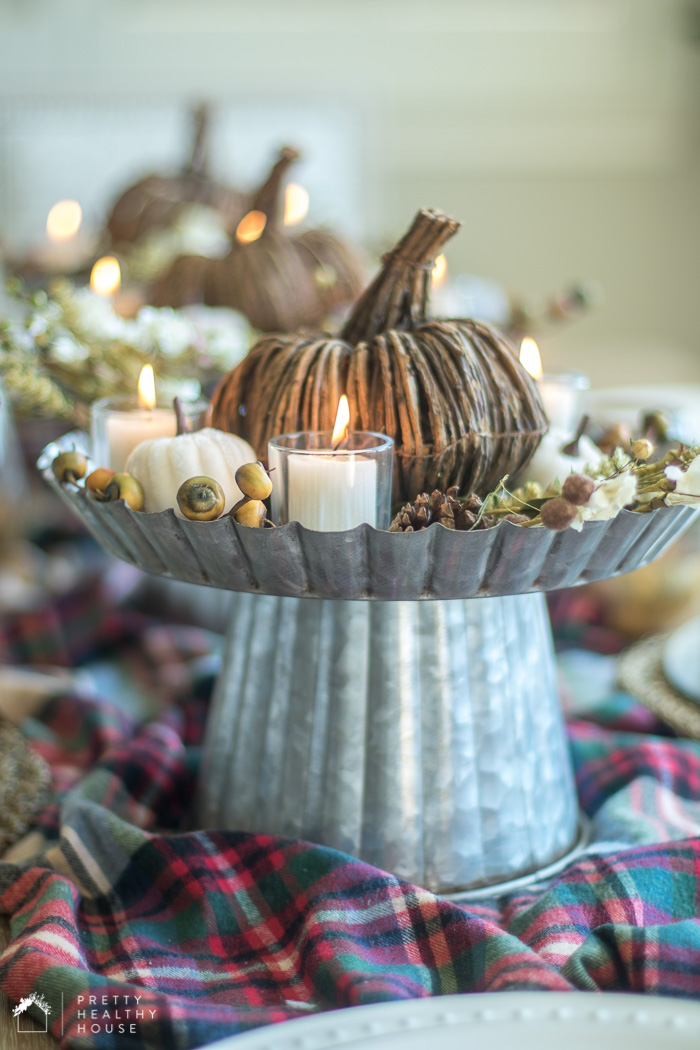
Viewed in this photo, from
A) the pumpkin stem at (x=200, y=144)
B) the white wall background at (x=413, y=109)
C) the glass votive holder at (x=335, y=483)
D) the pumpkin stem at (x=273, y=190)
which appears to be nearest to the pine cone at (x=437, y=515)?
the glass votive holder at (x=335, y=483)

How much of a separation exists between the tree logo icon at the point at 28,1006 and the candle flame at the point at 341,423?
0.28m

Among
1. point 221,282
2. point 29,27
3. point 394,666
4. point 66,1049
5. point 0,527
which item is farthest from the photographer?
point 29,27

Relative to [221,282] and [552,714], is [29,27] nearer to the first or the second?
[221,282]

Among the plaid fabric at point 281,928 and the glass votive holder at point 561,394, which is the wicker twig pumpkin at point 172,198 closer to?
the glass votive holder at point 561,394

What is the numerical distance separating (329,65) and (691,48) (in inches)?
42.6

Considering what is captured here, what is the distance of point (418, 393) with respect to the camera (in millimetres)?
491

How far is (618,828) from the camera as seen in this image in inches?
22.6

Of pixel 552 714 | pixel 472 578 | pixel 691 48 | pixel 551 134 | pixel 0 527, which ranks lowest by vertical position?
pixel 0 527

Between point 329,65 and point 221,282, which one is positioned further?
point 329,65

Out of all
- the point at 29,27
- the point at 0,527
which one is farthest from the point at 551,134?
the point at 0,527

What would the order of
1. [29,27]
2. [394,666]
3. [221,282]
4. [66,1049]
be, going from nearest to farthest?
[66,1049], [394,666], [221,282], [29,27]

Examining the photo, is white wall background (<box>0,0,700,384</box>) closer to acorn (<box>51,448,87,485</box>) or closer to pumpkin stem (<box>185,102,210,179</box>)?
pumpkin stem (<box>185,102,210,179</box>)

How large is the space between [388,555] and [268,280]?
45cm

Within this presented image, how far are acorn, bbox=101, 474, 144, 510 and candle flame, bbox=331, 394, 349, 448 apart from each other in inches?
3.8
